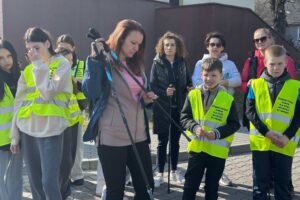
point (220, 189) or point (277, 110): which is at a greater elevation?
point (277, 110)

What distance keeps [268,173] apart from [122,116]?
1.95 meters

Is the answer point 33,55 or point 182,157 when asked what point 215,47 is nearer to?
point 182,157

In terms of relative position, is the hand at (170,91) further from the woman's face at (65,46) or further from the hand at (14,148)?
the hand at (14,148)

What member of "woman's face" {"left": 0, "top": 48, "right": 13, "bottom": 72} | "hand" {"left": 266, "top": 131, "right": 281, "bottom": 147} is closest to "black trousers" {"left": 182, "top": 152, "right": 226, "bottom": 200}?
"hand" {"left": 266, "top": 131, "right": 281, "bottom": 147}

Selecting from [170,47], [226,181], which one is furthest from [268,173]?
[170,47]

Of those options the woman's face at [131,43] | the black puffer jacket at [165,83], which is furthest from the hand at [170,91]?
the woman's face at [131,43]

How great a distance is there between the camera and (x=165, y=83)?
5.53 metres

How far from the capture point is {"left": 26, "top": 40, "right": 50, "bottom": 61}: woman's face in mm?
3617

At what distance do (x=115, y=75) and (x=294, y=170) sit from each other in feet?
13.8

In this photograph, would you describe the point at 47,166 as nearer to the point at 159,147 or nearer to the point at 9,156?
the point at 9,156

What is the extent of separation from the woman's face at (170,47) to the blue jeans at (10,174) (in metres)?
2.42

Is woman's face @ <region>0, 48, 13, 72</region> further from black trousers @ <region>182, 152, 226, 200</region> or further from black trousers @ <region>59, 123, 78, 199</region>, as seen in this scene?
black trousers @ <region>182, 152, 226, 200</region>

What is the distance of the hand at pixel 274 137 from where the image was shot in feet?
13.8

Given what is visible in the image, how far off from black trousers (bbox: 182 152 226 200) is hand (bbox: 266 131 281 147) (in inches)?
21.6
